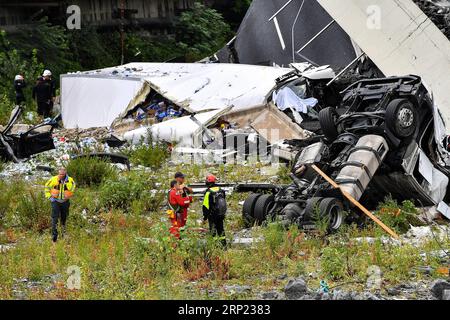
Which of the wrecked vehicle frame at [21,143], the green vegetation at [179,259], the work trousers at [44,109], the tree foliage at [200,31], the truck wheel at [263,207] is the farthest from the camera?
the tree foliage at [200,31]

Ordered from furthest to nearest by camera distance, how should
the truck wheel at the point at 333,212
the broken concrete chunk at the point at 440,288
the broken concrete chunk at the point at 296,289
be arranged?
the truck wheel at the point at 333,212 → the broken concrete chunk at the point at 296,289 → the broken concrete chunk at the point at 440,288

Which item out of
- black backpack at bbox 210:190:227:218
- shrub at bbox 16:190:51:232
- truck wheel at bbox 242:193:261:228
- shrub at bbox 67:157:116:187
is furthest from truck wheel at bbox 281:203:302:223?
shrub at bbox 67:157:116:187

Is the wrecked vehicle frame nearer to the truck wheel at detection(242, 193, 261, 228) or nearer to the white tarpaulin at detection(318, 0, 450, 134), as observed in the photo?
the truck wheel at detection(242, 193, 261, 228)

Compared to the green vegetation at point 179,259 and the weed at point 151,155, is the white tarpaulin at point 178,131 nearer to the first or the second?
the weed at point 151,155

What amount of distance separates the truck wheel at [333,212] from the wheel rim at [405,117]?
5.54 ft

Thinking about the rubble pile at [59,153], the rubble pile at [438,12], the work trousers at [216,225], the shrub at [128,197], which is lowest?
the rubble pile at [59,153]

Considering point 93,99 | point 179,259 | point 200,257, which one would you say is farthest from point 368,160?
point 93,99

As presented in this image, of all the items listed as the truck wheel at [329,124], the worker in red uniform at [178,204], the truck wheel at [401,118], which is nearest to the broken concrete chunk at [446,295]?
the worker in red uniform at [178,204]

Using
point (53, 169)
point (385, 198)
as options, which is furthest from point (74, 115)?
point (385, 198)

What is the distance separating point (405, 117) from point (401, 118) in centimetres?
11

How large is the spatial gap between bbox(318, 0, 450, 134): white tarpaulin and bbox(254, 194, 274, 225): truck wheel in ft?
20.2

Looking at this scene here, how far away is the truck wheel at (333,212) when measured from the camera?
474 inches
